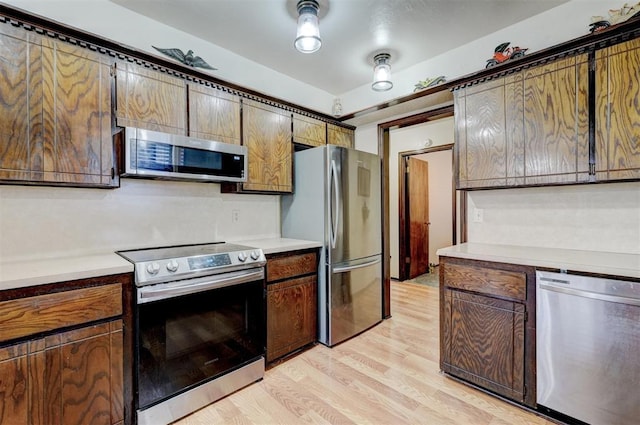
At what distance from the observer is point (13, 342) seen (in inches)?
50.8

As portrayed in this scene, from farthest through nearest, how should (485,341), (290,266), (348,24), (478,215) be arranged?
(478,215), (290,266), (348,24), (485,341)

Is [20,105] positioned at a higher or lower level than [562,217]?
higher

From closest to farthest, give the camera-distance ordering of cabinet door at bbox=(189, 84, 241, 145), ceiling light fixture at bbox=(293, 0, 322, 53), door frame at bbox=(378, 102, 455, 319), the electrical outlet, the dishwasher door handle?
the dishwasher door handle
ceiling light fixture at bbox=(293, 0, 322, 53)
cabinet door at bbox=(189, 84, 241, 145)
the electrical outlet
door frame at bbox=(378, 102, 455, 319)

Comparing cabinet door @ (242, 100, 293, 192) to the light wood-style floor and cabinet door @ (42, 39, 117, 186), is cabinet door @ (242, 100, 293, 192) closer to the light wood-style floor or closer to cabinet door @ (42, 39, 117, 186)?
cabinet door @ (42, 39, 117, 186)

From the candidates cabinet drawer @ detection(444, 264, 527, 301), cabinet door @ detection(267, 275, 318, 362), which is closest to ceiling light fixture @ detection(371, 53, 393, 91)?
cabinet drawer @ detection(444, 264, 527, 301)

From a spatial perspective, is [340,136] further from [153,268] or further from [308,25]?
[153,268]

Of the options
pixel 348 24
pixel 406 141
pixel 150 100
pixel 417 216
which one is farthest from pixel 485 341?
pixel 406 141

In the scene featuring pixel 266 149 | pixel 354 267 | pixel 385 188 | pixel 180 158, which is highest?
pixel 266 149

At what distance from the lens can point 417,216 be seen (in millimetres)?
5129

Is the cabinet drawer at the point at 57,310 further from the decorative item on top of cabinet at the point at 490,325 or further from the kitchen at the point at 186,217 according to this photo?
the decorative item on top of cabinet at the point at 490,325

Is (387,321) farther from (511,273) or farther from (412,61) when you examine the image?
(412,61)

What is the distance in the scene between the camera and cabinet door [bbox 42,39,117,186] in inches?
65.4

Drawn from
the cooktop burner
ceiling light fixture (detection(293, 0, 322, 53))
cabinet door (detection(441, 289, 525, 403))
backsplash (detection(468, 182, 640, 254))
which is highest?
ceiling light fixture (detection(293, 0, 322, 53))

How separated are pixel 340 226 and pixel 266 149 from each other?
3.09ft
